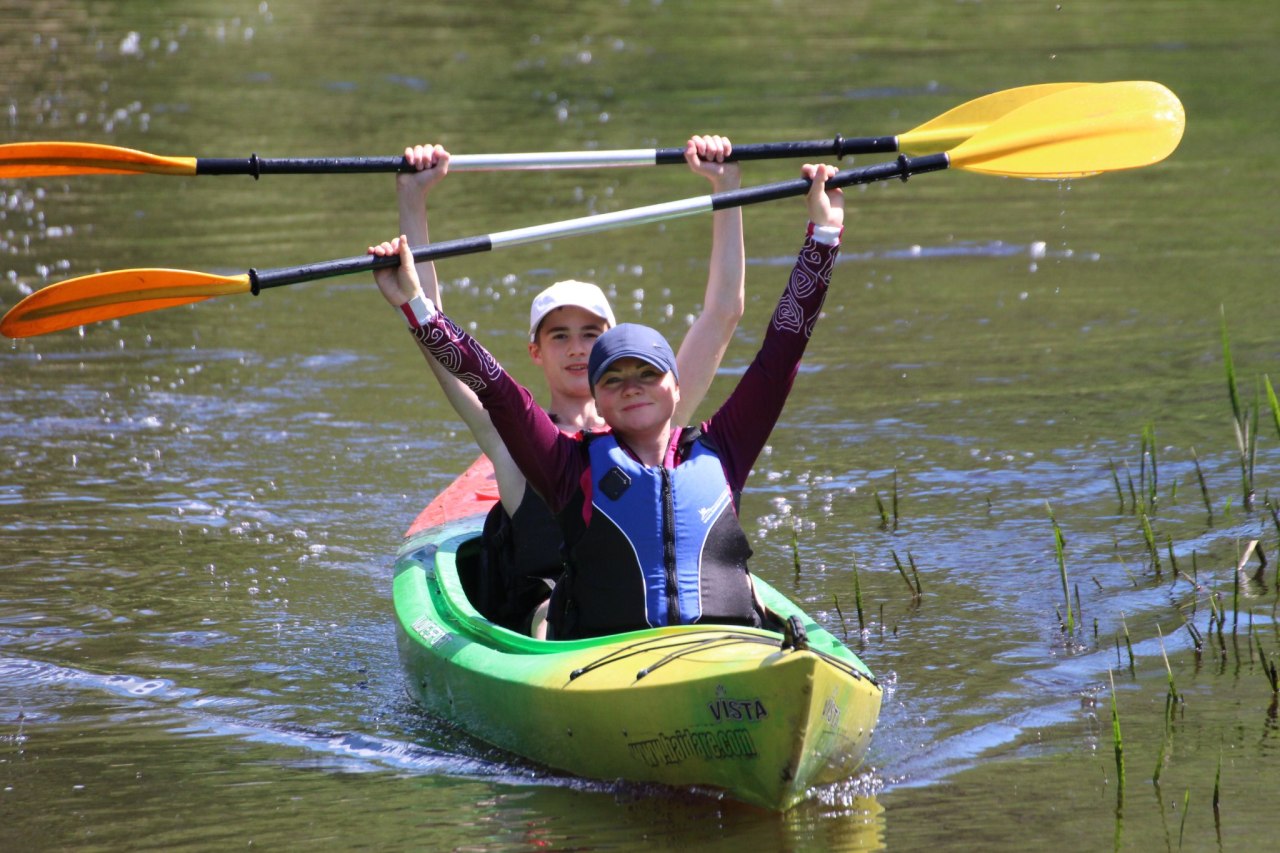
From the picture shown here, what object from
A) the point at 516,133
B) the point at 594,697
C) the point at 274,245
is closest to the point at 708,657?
the point at 594,697

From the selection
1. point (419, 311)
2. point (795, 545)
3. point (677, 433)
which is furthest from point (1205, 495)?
point (419, 311)

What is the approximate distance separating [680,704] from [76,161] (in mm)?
2779

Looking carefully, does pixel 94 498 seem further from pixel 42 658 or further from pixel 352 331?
pixel 352 331

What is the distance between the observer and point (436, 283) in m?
4.57

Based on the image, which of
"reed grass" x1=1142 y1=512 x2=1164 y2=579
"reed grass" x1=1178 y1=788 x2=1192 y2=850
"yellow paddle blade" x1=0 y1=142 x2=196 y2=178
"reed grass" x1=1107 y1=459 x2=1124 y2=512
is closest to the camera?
"reed grass" x1=1178 y1=788 x2=1192 y2=850

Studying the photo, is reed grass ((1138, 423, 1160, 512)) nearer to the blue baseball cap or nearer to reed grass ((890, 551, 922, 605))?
reed grass ((890, 551, 922, 605))

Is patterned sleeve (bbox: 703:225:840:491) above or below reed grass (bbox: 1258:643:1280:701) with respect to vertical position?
above

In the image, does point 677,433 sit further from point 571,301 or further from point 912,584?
point 912,584

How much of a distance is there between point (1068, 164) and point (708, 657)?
8.49 ft

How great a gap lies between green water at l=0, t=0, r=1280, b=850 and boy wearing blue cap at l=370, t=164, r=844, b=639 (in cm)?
49

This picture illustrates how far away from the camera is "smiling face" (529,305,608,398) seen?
4758 mm

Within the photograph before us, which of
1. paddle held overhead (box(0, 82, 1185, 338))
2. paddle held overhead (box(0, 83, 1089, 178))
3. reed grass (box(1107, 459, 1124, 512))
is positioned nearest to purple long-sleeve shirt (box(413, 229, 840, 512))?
paddle held overhead (box(0, 82, 1185, 338))

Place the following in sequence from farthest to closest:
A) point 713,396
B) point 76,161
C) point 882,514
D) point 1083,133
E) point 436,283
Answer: point 713,396 → point 882,514 → point 1083,133 → point 76,161 → point 436,283

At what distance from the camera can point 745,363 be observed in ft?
26.7
